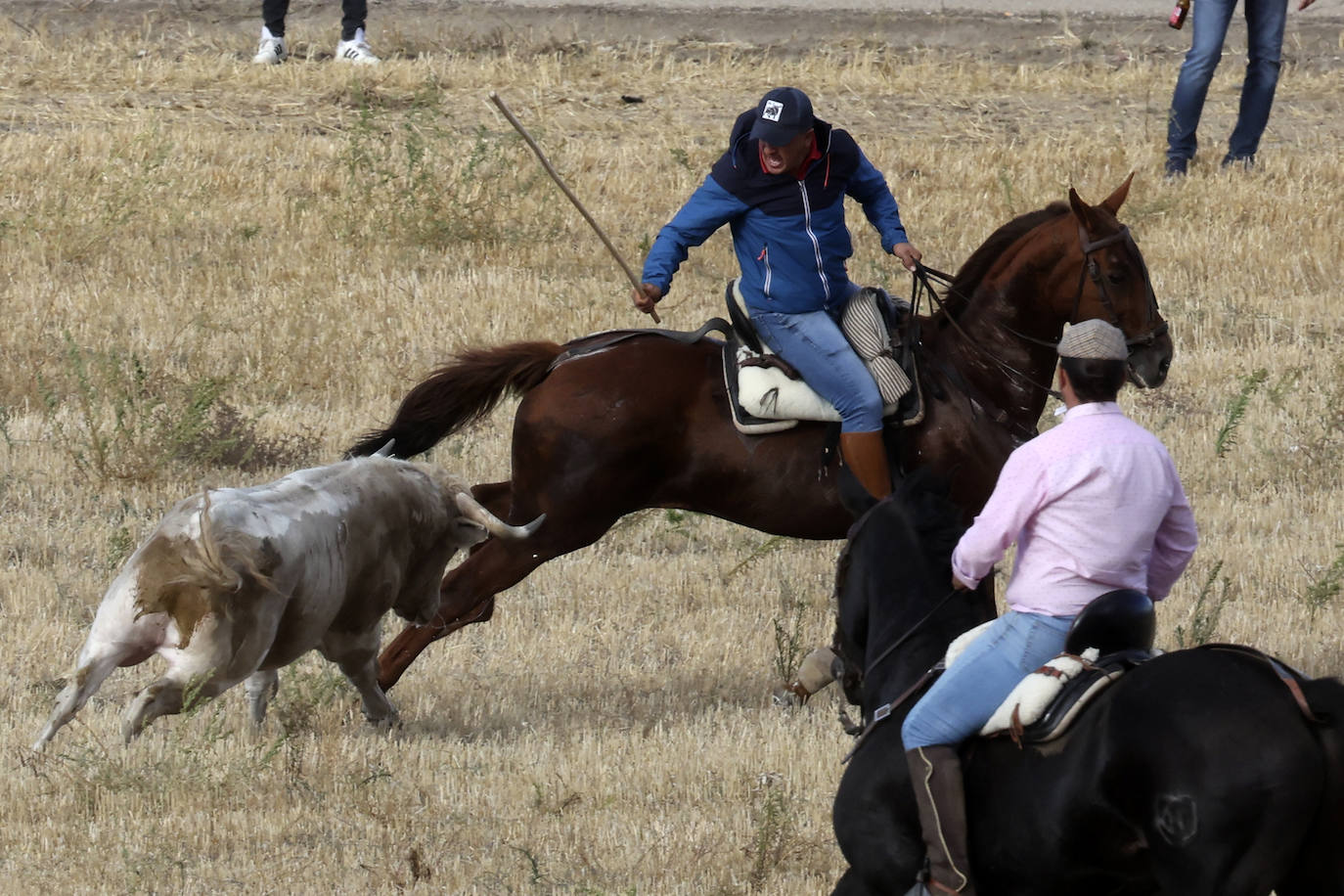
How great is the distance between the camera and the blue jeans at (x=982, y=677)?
4844 mm

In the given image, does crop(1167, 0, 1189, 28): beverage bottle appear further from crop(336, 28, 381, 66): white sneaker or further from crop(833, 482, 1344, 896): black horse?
crop(833, 482, 1344, 896): black horse

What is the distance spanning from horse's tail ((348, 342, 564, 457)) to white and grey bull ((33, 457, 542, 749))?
834 mm

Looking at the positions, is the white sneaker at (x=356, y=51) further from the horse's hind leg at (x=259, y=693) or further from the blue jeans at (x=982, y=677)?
the blue jeans at (x=982, y=677)

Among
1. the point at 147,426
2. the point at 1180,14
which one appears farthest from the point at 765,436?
the point at 1180,14

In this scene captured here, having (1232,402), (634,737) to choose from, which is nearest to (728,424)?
(634,737)

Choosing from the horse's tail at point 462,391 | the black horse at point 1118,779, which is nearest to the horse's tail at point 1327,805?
the black horse at point 1118,779

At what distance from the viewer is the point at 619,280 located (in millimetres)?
14281

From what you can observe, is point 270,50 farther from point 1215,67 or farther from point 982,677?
point 982,677

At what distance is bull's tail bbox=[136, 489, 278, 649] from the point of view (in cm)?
603

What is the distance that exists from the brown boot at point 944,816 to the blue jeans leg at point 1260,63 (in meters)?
12.9

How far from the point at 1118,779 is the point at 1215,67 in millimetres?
13188

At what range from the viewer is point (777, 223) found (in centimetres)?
765

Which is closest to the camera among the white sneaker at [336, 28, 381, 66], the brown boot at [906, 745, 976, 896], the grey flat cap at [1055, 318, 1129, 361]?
the brown boot at [906, 745, 976, 896]

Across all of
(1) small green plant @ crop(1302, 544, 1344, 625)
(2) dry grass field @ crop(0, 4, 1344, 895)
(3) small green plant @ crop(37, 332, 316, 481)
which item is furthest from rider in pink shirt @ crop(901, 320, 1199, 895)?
(3) small green plant @ crop(37, 332, 316, 481)
